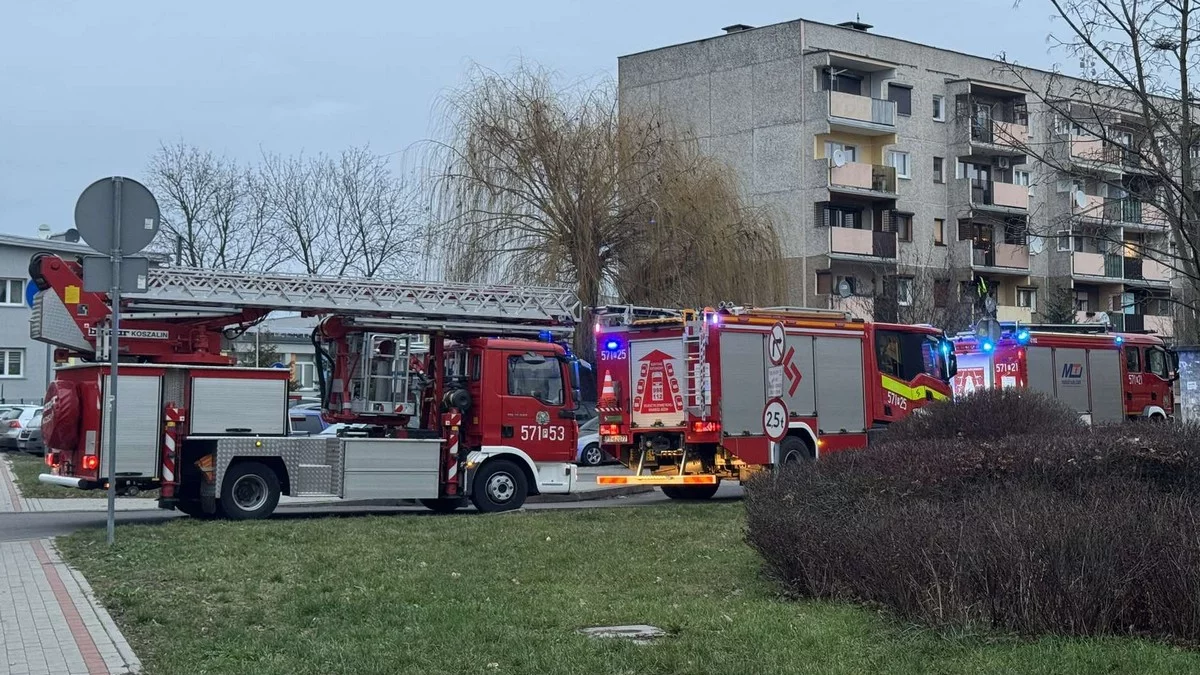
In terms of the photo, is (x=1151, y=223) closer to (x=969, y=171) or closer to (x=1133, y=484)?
(x=1133, y=484)

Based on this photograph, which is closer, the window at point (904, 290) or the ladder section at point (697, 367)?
the ladder section at point (697, 367)

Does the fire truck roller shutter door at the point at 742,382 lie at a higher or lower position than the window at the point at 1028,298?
lower

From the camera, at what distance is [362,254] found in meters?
48.1

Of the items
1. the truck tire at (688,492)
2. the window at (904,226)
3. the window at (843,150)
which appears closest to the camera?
the truck tire at (688,492)

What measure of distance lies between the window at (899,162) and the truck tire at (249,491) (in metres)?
42.3

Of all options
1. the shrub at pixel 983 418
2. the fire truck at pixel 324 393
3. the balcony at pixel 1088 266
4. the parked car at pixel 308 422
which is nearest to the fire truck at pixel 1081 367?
the shrub at pixel 983 418

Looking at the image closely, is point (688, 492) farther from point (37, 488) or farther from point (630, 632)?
point (630, 632)

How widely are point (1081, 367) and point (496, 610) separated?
26.1 metres

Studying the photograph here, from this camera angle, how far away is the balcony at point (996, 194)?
5719 cm

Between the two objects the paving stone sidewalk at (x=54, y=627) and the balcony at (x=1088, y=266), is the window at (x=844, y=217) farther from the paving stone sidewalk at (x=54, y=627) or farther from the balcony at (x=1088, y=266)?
the paving stone sidewalk at (x=54, y=627)

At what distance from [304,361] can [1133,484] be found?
60108 millimetres

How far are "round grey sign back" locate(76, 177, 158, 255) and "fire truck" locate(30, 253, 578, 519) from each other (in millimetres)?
3324

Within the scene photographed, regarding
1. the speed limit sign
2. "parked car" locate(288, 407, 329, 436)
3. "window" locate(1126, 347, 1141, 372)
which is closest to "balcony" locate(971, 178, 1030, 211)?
"window" locate(1126, 347, 1141, 372)

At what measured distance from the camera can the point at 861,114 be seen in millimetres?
52406
